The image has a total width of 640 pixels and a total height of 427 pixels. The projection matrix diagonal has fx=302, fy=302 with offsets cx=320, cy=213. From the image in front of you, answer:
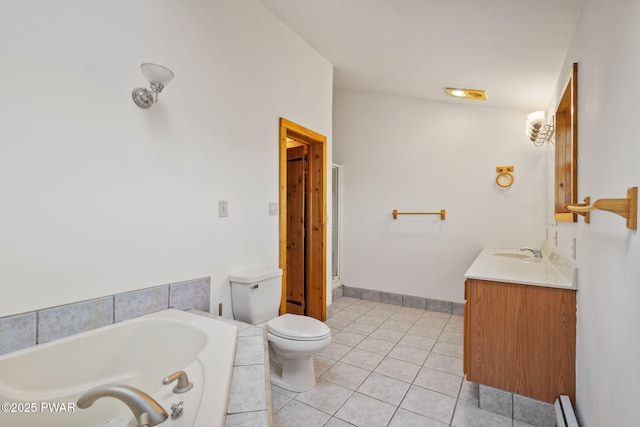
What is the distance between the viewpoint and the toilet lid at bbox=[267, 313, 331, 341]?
6.09ft

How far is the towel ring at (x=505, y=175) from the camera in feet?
10.4

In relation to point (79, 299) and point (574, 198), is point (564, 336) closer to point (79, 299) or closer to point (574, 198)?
point (574, 198)

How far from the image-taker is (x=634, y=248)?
851 mm

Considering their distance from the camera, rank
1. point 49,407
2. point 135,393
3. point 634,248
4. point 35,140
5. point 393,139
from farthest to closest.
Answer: point 393,139, point 35,140, point 49,407, point 634,248, point 135,393

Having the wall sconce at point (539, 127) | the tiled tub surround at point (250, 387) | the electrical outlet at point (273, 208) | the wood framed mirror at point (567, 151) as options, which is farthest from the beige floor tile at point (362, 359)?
the wall sconce at point (539, 127)

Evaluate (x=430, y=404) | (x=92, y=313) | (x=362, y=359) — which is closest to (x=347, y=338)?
(x=362, y=359)

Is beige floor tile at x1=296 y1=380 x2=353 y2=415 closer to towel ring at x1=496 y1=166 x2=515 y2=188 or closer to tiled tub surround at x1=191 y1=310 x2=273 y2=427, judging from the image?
tiled tub surround at x1=191 y1=310 x2=273 y2=427

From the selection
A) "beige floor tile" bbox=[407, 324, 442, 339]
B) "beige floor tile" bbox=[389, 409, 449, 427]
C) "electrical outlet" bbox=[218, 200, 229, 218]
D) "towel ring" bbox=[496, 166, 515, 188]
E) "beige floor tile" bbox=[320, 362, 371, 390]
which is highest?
"towel ring" bbox=[496, 166, 515, 188]

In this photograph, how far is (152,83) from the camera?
146 cm

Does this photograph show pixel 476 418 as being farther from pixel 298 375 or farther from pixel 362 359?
pixel 298 375

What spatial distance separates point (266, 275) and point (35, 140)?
1.37m

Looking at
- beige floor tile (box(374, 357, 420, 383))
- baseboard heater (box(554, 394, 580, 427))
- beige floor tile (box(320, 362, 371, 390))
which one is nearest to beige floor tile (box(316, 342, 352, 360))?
beige floor tile (box(320, 362, 371, 390))

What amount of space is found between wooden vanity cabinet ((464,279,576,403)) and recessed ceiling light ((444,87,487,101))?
2.01 meters

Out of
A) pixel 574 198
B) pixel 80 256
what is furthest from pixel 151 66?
pixel 574 198
